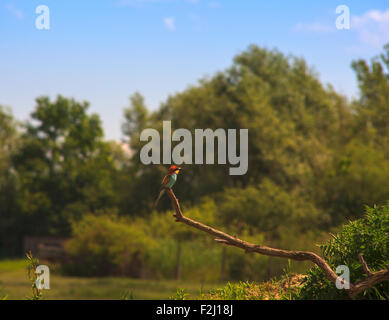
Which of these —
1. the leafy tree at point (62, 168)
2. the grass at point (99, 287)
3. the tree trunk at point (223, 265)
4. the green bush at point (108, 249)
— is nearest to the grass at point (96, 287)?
the grass at point (99, 287)

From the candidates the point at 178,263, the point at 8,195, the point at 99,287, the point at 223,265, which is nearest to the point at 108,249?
the point at 99,287

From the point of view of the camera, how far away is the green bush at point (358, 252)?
5.01m

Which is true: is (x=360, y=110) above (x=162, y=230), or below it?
above

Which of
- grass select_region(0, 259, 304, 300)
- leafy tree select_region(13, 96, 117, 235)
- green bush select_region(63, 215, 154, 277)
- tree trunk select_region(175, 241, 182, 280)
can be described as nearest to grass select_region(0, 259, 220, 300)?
grass select_region(0, 259, 304, 300)

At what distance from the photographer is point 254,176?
35.9 m

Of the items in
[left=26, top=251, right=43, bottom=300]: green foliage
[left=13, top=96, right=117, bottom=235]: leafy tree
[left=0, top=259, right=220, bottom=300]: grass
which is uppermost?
[left=13, top=96, right=117, bottom=235]: leafy tree

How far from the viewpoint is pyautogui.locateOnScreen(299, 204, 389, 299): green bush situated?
5.01 meters

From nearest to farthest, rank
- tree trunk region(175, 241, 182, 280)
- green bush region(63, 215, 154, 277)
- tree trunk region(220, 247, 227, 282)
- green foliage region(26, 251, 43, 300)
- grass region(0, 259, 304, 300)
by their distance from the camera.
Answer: green foliage region(26, 251, 43, 300)
grass region(0, 259, 304, 300)
tree trunk region(220, 247, 227, 282)
tree trunk region(175, 241, 182, 280)
green bush region(63, 215, 154, 277)

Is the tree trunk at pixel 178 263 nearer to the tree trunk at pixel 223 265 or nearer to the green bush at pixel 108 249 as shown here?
the green bush at pixel 108 249

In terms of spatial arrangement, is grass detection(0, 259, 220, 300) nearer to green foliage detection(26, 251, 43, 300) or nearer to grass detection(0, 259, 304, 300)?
grass detection(0, 259, 304, 300)

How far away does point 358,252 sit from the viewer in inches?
206

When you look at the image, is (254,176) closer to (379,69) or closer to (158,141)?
(158,141)
